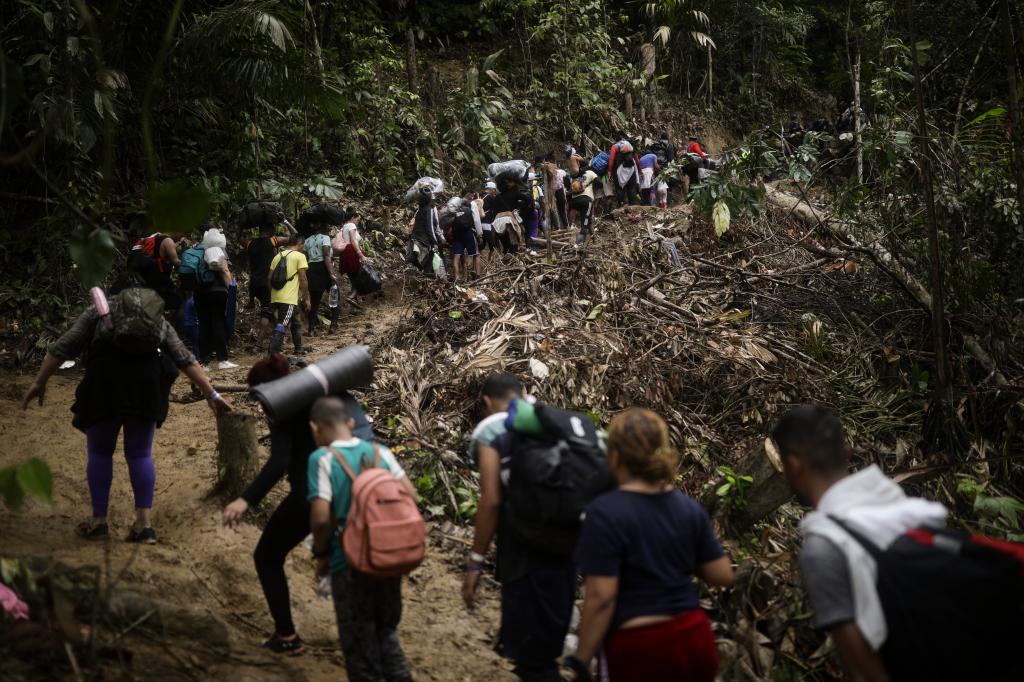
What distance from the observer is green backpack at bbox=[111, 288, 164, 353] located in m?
5.27

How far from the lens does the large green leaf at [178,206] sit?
7.80 ft

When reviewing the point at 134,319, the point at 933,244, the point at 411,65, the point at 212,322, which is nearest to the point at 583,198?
the point at 411,65

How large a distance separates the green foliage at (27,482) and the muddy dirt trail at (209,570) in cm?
103

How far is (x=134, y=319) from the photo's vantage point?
17.3ft

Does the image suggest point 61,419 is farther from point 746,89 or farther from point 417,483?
point 746,89

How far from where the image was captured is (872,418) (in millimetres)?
8867

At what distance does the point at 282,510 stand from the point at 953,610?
3112 mm

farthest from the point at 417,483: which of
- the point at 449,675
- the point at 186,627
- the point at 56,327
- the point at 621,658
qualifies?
the point at 56,327

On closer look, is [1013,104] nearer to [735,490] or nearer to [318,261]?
[735,490]

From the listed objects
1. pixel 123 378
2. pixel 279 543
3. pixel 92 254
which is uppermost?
pixel 92 254

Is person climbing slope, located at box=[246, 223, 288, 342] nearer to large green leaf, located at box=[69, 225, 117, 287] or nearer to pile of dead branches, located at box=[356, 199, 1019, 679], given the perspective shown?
pile of dead branches, located at box=[356, 199, 1019, 679]

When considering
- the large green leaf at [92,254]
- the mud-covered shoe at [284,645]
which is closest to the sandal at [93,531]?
the mud-covered shoe at [284,645]


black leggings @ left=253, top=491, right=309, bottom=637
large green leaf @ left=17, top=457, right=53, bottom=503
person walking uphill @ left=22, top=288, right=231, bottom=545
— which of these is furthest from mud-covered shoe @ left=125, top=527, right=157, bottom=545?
large green leaf @ left=17, top=457, right=53, bottom=503

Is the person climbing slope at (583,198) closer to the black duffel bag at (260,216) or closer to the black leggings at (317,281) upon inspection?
the black leggings at (317,281)
